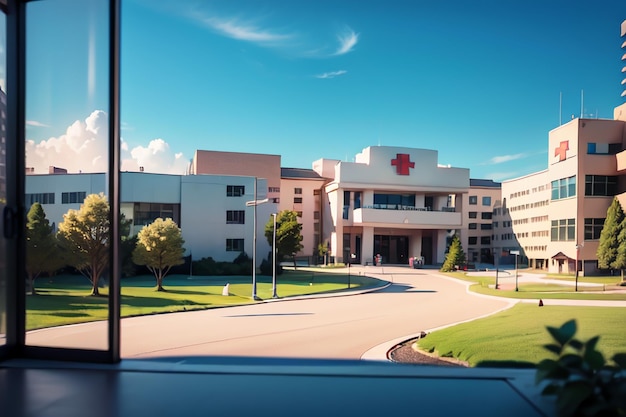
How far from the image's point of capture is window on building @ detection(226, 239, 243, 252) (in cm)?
2720

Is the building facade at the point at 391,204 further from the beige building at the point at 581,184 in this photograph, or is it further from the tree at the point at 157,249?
the tree at the point at 157,249

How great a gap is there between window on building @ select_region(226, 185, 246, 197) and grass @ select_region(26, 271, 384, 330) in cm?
544

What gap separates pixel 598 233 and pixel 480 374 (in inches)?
970

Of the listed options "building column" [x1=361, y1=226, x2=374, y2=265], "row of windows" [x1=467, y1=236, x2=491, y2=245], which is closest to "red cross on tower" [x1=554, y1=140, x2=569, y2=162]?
"building column" [x1=361, y1=226, x2=374, y2=265]

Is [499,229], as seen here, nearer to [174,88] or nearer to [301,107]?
[301,107]

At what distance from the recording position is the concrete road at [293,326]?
27.3ft

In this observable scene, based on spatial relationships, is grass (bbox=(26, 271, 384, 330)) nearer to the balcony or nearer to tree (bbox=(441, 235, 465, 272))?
tree (bbox=(441, 235, 465, 272))

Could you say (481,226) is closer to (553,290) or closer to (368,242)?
(368,242)

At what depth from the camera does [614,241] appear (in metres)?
19.6

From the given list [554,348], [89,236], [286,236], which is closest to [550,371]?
[554,348]

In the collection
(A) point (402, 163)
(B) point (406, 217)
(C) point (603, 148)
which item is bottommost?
(B) point (406, 217)

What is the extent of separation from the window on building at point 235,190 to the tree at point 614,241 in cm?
1899

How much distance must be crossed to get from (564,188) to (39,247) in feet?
89.1

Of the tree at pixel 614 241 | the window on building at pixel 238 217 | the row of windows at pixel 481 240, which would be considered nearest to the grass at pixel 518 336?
the tree at pixel 614 241
